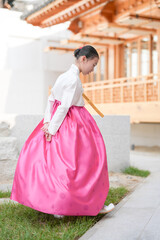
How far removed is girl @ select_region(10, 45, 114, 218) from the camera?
8.98 ft

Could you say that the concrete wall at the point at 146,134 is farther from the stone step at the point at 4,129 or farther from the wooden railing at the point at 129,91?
the stone step at the point at 4,129

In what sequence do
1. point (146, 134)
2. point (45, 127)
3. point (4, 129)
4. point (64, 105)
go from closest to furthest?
point (64, 105), point (45, 127), point (4, 129), point (146, 134)

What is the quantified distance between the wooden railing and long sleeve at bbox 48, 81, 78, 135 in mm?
6429

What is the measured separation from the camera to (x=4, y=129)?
543cm

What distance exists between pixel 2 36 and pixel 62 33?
284 cm

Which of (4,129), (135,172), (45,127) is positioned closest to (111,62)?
(135,172)

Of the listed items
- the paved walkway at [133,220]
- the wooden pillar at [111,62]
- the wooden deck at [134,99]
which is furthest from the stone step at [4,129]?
the wooden pillar at [111,62]

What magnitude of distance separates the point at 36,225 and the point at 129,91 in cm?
839

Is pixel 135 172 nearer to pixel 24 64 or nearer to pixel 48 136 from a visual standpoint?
pixel 48 136

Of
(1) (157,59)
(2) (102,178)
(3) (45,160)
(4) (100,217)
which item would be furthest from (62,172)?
(1) (157,59)

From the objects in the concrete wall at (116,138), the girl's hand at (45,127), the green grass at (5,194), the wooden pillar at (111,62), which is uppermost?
the wooden pillar at (111,62)

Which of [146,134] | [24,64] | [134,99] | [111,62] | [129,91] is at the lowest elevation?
[146,134]

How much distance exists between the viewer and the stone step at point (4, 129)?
5392 mm

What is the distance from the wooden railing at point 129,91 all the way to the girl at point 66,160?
6313 mm
